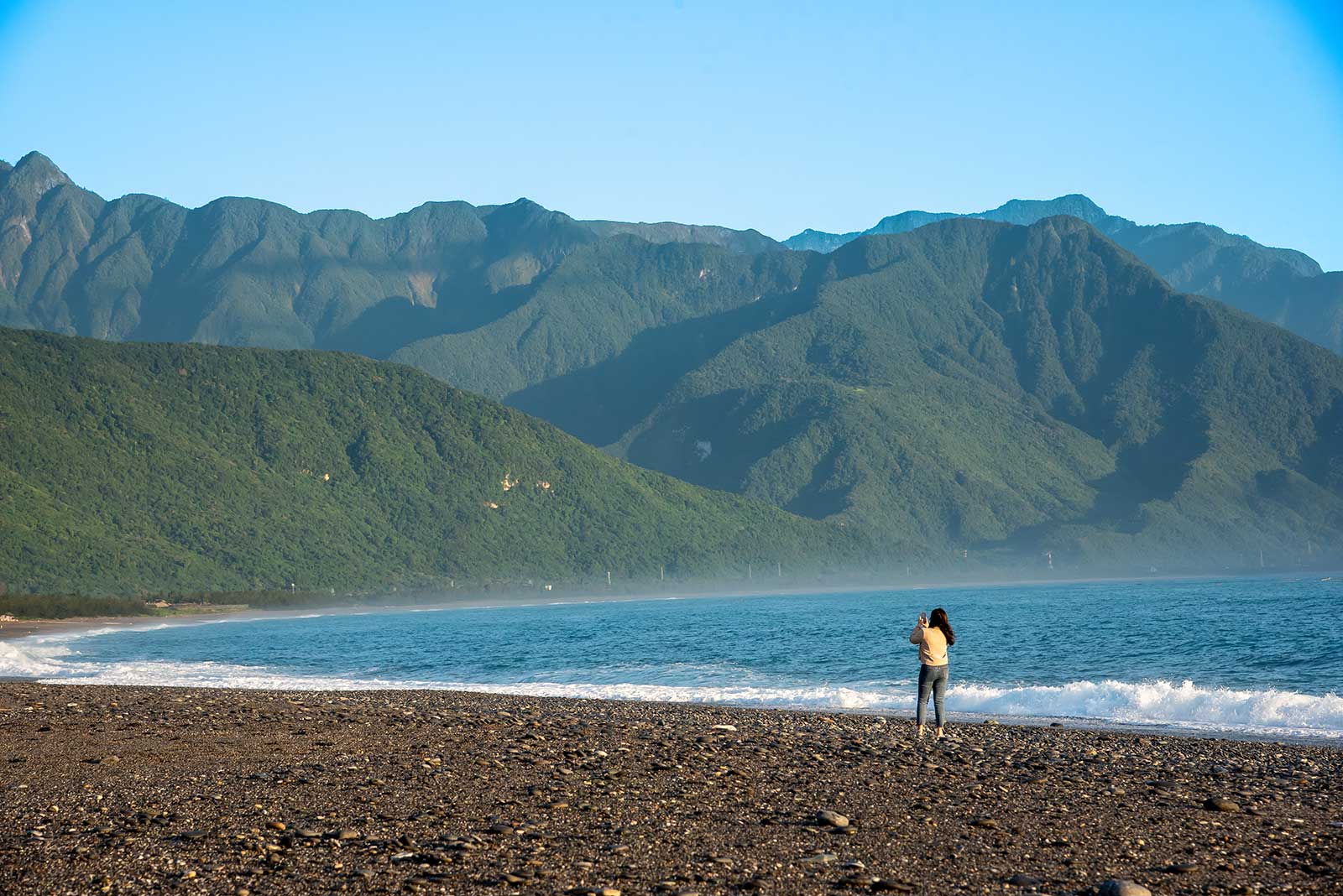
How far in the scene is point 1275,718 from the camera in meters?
29.7

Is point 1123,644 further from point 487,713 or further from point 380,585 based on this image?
point 380,585

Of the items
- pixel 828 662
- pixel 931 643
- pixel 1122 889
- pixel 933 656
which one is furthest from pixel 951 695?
pixel 1122 889

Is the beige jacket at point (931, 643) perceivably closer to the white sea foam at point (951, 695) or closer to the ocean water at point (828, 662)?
the ocean water at point (828, 662)

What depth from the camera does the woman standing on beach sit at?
24.2m

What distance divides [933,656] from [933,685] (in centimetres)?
99

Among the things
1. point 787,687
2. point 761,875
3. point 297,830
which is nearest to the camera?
point 761,875

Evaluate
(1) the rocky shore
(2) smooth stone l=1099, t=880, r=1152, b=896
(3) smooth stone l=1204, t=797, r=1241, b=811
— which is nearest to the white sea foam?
(1) the rocky shore

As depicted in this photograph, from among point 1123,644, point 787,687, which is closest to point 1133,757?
point 787,687

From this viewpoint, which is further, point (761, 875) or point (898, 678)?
point (898, 678)

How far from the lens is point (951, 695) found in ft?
117

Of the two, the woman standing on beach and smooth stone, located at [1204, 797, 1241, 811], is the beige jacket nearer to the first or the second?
the woman standing on beach

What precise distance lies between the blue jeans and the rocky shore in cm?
62

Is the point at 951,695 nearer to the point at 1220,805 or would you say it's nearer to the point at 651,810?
the point at 1220,805

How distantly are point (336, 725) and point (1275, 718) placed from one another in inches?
803
